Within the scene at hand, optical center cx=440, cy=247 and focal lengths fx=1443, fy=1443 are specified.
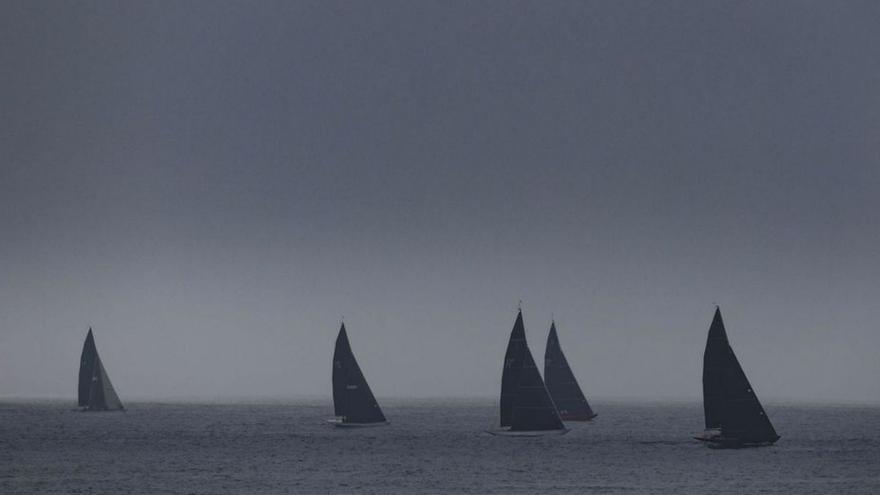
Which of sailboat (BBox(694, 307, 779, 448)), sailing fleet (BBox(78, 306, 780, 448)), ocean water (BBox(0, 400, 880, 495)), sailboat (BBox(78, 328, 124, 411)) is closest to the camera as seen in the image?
ocean water (BBox(0, 400, 880, 495))

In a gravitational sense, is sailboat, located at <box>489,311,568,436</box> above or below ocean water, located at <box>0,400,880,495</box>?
above

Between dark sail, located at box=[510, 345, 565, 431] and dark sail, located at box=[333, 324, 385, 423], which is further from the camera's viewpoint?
dark sail, located at box=[333, 324, 385, 423]

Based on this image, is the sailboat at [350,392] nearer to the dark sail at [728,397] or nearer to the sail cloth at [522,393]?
the sail cloth at [522,393]

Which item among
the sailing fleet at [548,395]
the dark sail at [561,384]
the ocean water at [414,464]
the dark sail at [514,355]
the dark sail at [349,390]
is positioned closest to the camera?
the ocean water at [414,464]

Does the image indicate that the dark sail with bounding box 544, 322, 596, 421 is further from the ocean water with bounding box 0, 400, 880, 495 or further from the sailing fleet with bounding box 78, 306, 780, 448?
the ocean water with bounding box 0, 400, 880, 495

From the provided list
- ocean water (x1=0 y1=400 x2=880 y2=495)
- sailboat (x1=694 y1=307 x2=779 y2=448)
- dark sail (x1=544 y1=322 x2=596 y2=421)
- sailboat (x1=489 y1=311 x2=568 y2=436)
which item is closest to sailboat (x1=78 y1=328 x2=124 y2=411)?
ocean water (x1=0 y1=400 x2=880 y2=495)

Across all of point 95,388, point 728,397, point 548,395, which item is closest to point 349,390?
point 548,395

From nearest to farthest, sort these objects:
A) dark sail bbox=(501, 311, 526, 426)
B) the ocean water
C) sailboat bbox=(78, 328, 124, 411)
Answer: the ocean water, dark sail bbox=(501, 311, 526, 426), sailboat bbox=(78, 328, 124, 411)

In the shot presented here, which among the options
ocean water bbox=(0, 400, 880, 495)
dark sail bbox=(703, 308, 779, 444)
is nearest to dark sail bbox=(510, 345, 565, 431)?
ocean water bbox=(0, 400, 880, 495)

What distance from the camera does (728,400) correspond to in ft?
340

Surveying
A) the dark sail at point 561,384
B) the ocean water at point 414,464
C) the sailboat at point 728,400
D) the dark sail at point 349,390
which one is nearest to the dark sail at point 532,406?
the ocean water at point 414,464

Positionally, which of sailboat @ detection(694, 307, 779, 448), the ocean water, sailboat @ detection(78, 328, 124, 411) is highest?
sailboat @ detection(78, 328, 124, 411)

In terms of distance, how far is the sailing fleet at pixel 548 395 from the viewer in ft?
333

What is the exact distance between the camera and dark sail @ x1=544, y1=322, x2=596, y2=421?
142 meters
